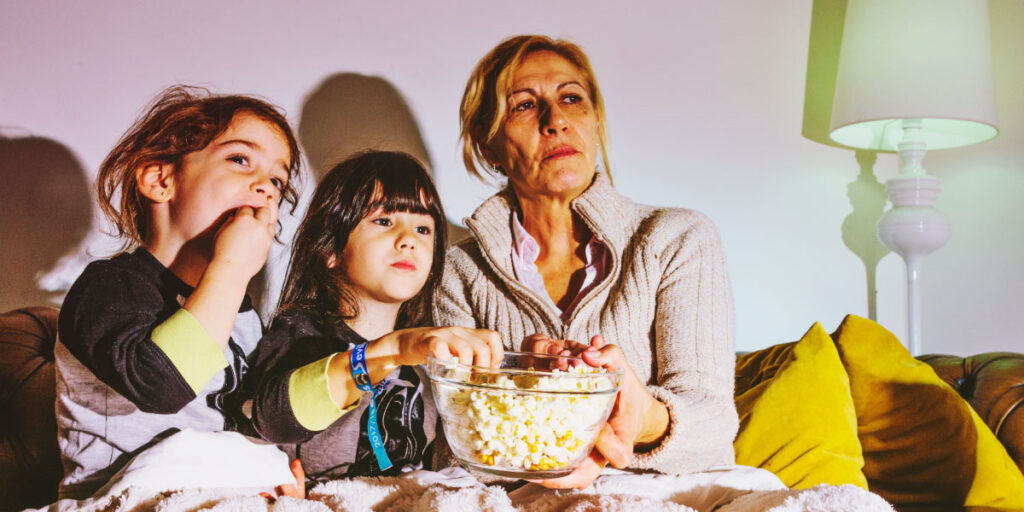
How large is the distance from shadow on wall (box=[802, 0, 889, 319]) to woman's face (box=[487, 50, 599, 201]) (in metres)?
0.66

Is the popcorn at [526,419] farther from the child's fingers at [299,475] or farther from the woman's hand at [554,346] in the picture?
the child's fingers at [299,475]

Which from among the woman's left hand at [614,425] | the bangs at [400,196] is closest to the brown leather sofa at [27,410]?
the bangs at [400,196]

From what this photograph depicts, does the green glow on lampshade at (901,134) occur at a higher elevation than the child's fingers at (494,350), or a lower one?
higher

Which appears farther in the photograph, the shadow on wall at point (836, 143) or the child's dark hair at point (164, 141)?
the shadow on wall at point (836, 143)

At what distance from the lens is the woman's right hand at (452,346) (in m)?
0.87

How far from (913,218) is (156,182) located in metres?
1.53

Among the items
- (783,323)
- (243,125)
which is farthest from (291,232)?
(783,323)

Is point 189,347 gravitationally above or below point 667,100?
below

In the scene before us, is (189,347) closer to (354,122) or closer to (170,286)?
(170,286)

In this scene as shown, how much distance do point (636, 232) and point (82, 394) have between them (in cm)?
90

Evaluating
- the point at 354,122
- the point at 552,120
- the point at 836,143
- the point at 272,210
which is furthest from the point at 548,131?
the point at 836,143

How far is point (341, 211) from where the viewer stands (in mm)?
1167

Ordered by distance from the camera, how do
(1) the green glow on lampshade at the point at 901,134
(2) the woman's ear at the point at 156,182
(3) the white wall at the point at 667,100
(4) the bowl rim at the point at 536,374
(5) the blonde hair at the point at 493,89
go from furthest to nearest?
(1) the green glow on lampshade at the point at 901,134
(5) the blonde hair at the point at 493,89
(3) the white wall at the point at 667,100
(2) the woman's ear at the point at 156,182
(4) the bowl rim at the point at 536,374

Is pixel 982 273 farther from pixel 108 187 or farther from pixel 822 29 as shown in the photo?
pixel 108 187
